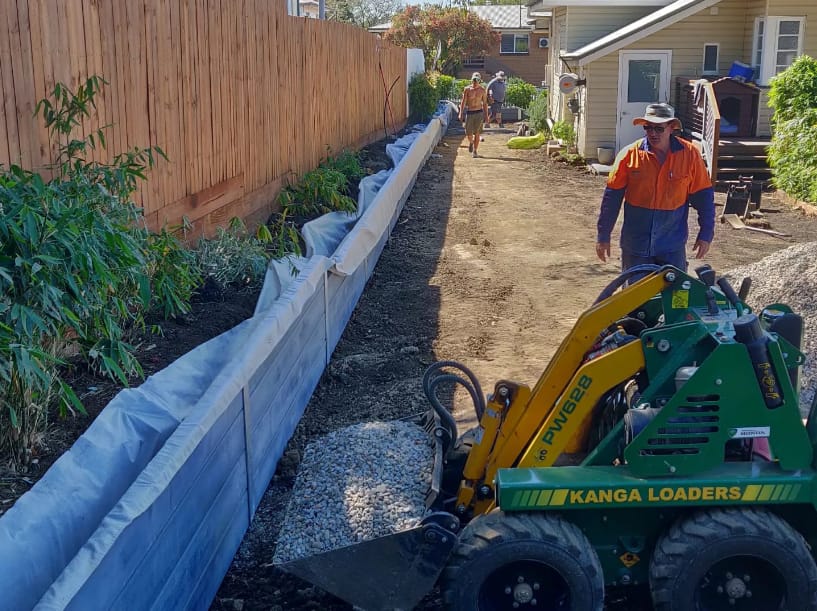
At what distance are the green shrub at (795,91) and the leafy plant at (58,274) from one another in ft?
43.2

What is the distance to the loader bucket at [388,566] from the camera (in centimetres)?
379

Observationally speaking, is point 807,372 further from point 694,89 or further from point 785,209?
point 694,89

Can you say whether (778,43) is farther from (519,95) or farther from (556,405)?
(519,95)

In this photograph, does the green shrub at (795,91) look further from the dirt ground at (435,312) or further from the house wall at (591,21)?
the house wall at (591,21)

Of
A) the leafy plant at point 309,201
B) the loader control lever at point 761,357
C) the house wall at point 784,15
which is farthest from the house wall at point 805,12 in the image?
the loader control lever at point 761,357

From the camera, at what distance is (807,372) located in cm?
677

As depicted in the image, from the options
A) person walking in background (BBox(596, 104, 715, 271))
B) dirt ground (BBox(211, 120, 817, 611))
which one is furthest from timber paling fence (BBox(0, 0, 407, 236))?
person walking in background (BBox(596, 104, 715, 271))

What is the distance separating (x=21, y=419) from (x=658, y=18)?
18.5m

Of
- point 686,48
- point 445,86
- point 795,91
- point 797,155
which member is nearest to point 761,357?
point 797,155

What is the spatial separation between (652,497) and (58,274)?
7.98ft

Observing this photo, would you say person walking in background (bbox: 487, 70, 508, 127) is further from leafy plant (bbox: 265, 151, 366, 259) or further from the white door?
leafy plant (bbox: 265, 151, 366, 259)

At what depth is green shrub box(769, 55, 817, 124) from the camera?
603 inches

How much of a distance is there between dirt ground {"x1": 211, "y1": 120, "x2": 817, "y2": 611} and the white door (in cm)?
349

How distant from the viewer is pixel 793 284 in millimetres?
7980
